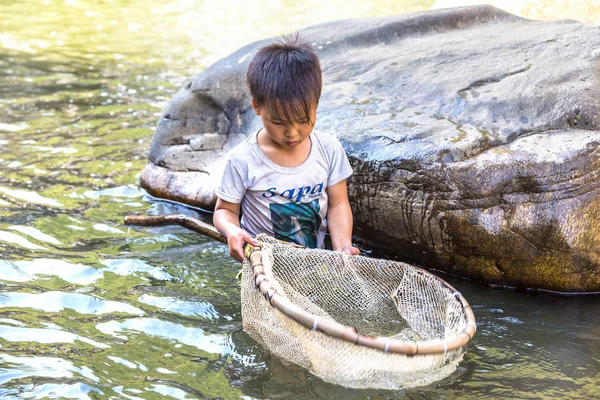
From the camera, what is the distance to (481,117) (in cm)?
465

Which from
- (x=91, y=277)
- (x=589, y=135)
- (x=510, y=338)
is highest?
(x=589, y=135)

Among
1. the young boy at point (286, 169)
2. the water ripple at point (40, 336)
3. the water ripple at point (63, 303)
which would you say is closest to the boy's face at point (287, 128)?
the young boy at point (286, 169)

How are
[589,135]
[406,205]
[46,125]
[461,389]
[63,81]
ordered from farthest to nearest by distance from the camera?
[63,81] < [46,125] < [406,205] < [589,135] < [461,389]

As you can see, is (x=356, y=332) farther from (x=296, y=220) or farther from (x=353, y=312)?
(x=296, y=220)

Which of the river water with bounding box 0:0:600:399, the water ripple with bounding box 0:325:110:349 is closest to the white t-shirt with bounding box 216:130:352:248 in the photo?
the river water with bounding box 0:0:600:399

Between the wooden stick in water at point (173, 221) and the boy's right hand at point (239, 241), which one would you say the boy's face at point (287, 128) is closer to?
the boy's right hand at point (239, 241)

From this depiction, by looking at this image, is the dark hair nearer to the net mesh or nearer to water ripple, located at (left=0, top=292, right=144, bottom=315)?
the net mesh

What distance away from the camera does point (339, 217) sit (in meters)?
4.21

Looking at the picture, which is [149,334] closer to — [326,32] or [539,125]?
[539,125]

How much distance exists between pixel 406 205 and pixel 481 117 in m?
0.74

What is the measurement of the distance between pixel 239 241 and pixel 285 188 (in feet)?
1.68

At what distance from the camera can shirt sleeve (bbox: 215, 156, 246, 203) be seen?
13.1 ft

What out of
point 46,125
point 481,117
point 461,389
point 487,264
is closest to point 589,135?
point 481,117

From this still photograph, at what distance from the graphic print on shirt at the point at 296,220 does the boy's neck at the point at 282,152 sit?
24 centimetres
